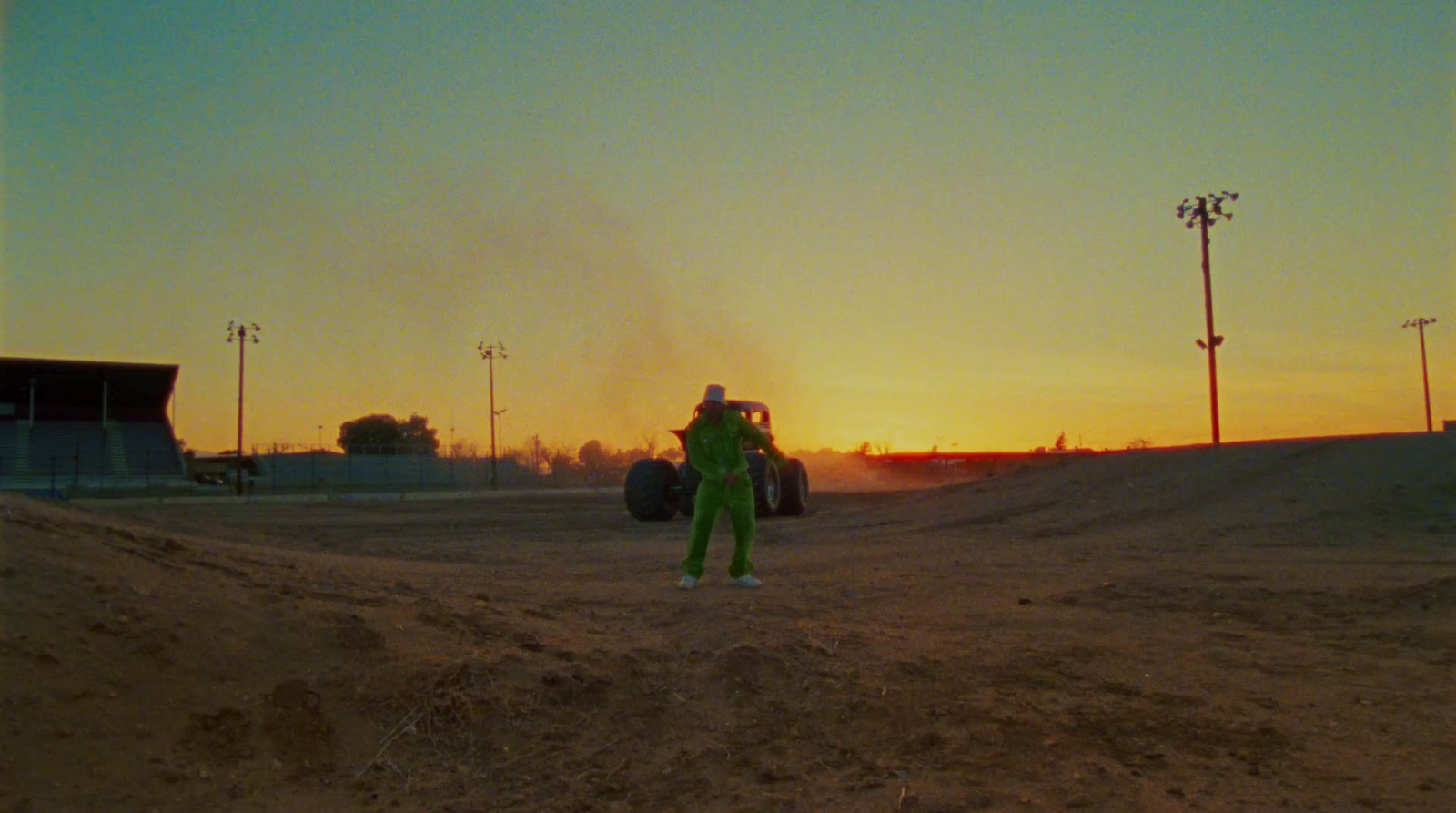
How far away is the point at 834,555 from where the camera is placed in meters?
12.2

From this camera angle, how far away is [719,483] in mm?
8312

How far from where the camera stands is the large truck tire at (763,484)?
1989cm

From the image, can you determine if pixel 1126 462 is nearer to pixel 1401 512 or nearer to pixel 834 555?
pixel 1401 512

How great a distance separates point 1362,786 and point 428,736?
11.8 ft

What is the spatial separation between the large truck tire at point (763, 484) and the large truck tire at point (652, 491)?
5.12 ft

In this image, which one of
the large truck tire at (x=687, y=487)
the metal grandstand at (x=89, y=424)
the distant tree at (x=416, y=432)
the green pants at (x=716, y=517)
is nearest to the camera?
the green pants at (x=716, y=517)

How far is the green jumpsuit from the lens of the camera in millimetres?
8180

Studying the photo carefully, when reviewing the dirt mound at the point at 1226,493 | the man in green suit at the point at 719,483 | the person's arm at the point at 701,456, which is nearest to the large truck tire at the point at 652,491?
the dirt mound at the point at 1226,493

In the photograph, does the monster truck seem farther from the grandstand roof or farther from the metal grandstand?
the grandstand roof

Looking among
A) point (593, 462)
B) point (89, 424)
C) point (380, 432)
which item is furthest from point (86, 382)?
point (380, 432)

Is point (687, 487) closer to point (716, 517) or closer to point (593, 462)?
point (716, 517)

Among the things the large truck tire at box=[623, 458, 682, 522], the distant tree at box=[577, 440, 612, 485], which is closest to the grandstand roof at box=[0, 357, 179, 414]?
the distant tree at box=[577, 440, 612, 485]

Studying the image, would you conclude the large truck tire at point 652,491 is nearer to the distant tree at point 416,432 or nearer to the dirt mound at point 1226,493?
the dirt mound at point 1226,493

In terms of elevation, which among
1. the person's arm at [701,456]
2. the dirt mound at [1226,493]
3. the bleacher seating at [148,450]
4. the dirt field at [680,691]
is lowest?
the dirt field at [680,691]
